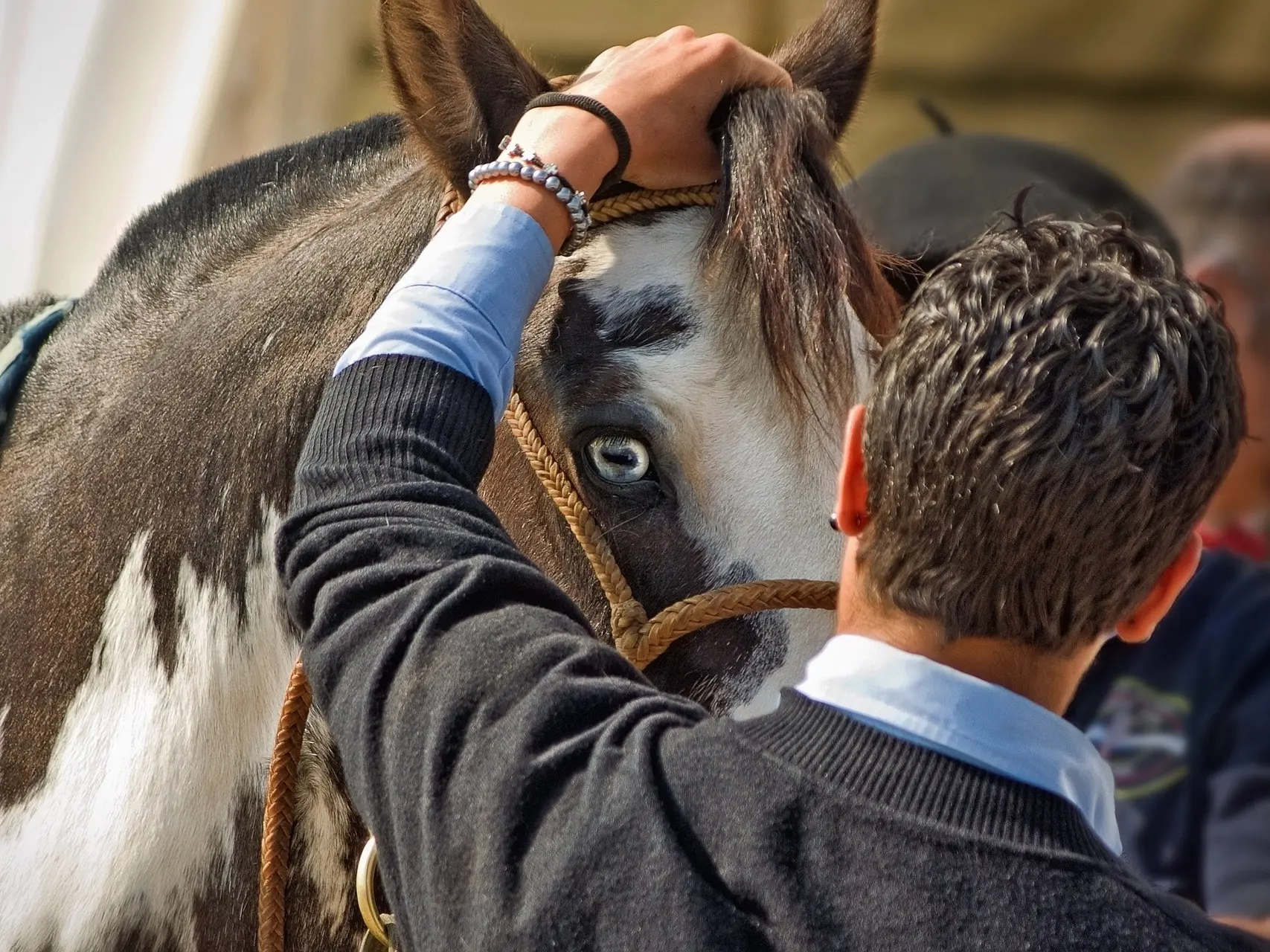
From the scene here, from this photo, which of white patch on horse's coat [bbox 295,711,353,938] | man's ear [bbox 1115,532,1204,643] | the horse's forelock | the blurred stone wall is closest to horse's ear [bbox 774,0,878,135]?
the horse's forelock

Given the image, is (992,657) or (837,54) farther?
(837,54)

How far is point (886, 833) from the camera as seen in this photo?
2.29ft

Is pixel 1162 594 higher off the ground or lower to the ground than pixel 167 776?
higher

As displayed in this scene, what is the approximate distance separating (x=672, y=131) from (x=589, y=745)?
0.60 m

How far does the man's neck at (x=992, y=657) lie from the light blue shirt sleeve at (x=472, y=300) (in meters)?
0.33

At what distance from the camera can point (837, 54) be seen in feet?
4.67

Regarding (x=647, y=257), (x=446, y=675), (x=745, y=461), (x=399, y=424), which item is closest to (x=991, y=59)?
(x=647, y=257)

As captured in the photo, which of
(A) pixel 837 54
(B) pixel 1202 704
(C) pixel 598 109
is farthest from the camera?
(B) pixel 1202 704

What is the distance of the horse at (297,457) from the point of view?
1.10m

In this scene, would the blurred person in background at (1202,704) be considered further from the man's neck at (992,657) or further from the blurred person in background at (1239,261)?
the man's neck at (992,657)

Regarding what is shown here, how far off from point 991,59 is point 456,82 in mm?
2612

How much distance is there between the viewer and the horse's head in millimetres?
1093

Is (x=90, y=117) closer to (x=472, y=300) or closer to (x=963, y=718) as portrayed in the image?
(x=472, y=300)

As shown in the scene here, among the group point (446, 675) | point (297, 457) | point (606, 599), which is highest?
point (446, 675)
